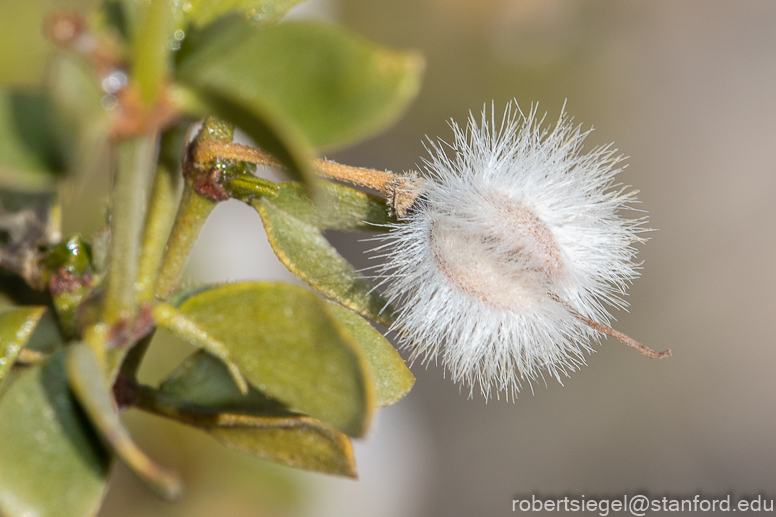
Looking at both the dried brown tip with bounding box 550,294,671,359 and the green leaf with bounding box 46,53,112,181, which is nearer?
the green leaf with bounding box 46,53,112,181

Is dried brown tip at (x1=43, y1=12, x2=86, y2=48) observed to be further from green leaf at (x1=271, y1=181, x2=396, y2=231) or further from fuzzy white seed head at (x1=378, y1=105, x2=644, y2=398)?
fuzzy white seed head at (x1=378, y1=105, x2=644, y2=398)

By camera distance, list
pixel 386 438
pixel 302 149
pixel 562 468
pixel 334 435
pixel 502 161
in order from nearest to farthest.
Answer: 1. pixel 302 149
2. pixel 334 435
3. pixel 502 161
4. pixel 386 438
5. pixel 562 468

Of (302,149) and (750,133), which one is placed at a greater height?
(750,133)

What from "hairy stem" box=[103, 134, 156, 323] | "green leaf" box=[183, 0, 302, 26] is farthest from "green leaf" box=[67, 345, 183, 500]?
"green leaf" box=[183, 0, 302, 26]

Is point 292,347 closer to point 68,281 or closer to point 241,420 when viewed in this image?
point 241,420

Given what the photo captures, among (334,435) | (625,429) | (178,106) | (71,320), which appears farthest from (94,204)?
(625,429)

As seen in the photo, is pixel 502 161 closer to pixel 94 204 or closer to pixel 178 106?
pixel 178 106
